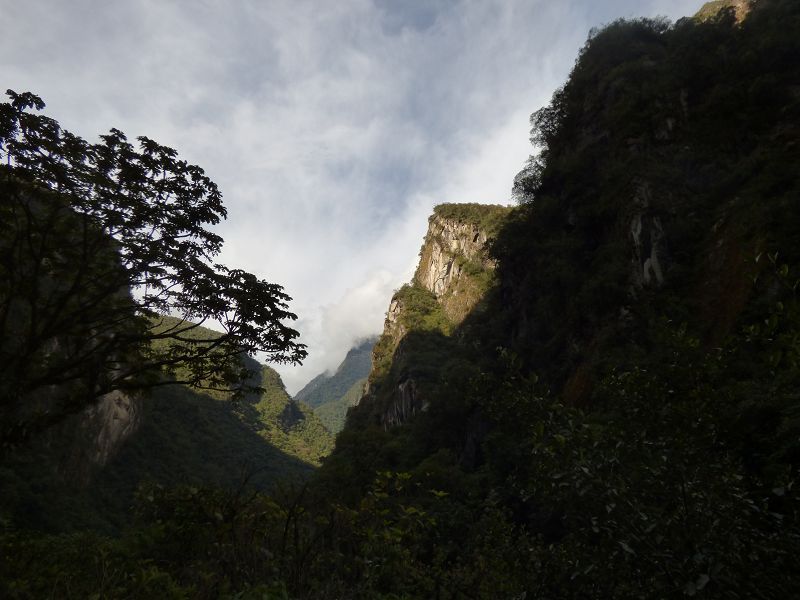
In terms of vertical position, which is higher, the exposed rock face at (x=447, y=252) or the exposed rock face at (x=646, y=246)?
the exposed rock face at (x=447, y=252)

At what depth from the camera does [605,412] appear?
12359mm

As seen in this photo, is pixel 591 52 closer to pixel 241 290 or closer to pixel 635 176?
pixel 635 176

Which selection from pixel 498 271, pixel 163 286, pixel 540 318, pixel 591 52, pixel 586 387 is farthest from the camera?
pixel 498 271

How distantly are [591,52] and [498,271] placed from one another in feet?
57.0

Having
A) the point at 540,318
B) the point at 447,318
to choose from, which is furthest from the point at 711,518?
the point at 447,318

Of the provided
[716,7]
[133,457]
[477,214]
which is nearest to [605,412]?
[716,7]

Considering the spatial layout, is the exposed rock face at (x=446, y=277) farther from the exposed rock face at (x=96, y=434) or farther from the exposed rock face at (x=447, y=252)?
the exposed rock face at (x=96, y=434)

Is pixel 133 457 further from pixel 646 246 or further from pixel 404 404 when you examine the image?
pixel 646 246

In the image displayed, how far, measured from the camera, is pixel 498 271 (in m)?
36.2

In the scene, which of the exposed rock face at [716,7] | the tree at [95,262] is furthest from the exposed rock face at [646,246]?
the exposed rock face at [716,7]

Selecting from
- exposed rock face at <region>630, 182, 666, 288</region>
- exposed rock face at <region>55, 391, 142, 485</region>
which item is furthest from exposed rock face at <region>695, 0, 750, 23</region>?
exposed rock face at <region>55, 391, 142, 485</region>

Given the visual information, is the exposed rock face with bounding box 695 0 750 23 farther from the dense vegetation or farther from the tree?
the tree

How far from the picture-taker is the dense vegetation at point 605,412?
2.86 meters

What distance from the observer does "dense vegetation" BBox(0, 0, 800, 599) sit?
2.86m
